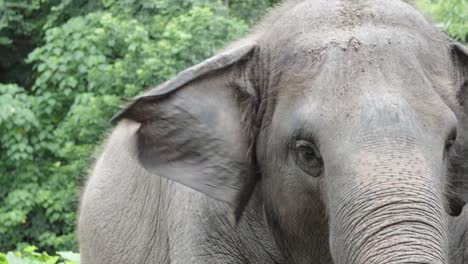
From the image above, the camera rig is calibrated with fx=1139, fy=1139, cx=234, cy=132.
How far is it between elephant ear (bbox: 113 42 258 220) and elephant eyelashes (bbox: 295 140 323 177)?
0.37 meters

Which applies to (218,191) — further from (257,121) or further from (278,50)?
(278,50)

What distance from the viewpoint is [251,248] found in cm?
481

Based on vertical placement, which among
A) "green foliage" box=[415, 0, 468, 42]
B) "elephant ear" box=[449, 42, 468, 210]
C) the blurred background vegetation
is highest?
"elephant ear" box=[449, 42, 468, 210]

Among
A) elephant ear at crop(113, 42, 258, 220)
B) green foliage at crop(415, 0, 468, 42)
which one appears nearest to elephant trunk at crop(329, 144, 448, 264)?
elephant ear at crop(113, 42, 258, 220)

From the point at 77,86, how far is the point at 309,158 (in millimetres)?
13499

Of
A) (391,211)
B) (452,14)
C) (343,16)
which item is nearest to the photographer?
(391,211)

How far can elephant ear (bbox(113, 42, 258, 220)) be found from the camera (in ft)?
15.1

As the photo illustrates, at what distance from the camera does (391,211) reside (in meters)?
3.75

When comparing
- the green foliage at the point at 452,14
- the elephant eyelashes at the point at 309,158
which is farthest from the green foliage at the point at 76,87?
the elephant eyelashes at the point at 309,158

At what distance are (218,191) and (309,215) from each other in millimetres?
428

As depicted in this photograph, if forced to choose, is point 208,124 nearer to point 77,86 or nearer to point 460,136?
point 460,136

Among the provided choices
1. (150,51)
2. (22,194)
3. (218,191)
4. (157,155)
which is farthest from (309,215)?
(22,194)

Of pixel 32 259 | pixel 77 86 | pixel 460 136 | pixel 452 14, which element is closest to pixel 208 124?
pixel 460 136

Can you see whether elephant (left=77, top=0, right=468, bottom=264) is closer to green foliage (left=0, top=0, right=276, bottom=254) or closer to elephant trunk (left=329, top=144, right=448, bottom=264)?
elephant trunk (left=329, top=144, right=448, bottom=264)
